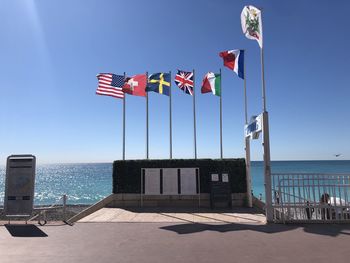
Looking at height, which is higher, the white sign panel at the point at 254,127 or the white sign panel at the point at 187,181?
the white sign panel at the point at 254,127

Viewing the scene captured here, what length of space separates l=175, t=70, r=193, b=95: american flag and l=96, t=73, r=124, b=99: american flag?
2.76 meters

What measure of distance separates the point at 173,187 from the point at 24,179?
5851 millimetres

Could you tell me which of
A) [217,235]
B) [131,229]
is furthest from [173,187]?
[217,235]

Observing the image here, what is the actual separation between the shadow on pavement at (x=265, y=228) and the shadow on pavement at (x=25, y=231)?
3.11 m

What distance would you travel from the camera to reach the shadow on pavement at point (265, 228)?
8.50m

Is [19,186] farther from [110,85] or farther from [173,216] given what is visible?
[110,85]

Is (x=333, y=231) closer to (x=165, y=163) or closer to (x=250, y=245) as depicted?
(x=250, y=245)

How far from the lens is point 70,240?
306 inches

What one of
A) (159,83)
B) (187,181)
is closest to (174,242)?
(187,181)

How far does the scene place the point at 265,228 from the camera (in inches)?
352

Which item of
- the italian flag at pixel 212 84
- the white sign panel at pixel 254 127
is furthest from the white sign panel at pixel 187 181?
the italian flag at pixel 212 84

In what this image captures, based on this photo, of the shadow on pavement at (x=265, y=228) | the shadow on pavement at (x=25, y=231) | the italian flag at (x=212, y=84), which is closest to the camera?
the shadow on pavement at (x=25, y=231)

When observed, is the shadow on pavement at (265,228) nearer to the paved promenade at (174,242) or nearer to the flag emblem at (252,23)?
the paved promenade at (174,242)

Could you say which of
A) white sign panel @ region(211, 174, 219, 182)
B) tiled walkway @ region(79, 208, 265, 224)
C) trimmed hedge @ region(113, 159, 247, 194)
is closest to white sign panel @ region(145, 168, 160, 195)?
trimmed hedge @ region(113, 159, 247, 194)
